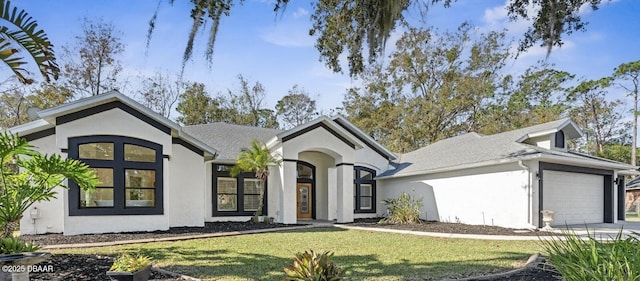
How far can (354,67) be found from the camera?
6.94 m

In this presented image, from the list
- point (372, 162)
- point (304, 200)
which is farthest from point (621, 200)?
point (304, 200)

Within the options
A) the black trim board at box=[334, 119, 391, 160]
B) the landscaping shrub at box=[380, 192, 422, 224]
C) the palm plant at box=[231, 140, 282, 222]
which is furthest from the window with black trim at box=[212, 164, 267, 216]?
the landscaping shrub at box=[380, 192, 422, 224]

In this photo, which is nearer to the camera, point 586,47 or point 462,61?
point 586,47

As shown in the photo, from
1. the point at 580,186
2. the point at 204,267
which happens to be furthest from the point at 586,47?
the point at 580,186

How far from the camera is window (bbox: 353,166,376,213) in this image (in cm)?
1970

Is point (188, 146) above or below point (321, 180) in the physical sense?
above

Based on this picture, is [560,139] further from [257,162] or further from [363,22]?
[363,22]

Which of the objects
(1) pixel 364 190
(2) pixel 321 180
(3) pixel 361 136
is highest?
(3) pixel 361 136

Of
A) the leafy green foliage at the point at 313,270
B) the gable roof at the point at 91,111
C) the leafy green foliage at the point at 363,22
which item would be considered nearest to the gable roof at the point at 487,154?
the leafy green foliage at the point at 363,22

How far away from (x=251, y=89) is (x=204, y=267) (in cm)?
2987

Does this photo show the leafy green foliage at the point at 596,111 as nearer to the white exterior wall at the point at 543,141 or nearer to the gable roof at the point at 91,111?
the white exterior wall at the point at 543,141

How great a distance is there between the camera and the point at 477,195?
15953 mm

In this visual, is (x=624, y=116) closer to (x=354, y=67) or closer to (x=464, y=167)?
(x=464, y=167)

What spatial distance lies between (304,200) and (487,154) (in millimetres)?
8774
